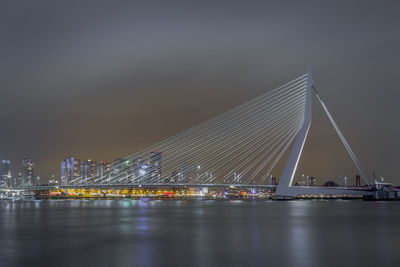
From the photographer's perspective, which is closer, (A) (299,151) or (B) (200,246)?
(B) (200,246)

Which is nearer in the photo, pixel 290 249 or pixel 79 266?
pixel 79 266

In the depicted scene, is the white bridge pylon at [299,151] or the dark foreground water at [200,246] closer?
the dark foreground water at [200,246]

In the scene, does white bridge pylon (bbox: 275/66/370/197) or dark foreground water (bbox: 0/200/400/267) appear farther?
white bridge pylon (bbox: 275/66/370/197)

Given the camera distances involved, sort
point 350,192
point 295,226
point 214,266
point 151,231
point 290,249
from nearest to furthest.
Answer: point 214,266 < point 290,249 < point 151,231 < point 295,226 < point 350,192

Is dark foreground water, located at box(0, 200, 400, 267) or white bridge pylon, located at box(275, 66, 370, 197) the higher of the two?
white bridge pylon, located at box(275, 66, 370, 197)

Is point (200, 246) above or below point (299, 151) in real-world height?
below

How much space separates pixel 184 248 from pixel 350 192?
44889 millimetres

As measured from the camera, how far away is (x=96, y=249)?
16.3 meters

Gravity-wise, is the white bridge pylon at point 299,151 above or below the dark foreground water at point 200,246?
above

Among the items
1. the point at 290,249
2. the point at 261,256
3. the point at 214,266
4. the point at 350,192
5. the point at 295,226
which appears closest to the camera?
the point at 214,266

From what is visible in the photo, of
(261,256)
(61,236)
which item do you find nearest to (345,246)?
(261,256)

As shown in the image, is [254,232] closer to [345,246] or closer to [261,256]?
[345,246]

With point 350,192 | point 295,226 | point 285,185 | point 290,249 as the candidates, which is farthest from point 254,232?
point 350,192

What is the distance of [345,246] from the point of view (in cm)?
1702
